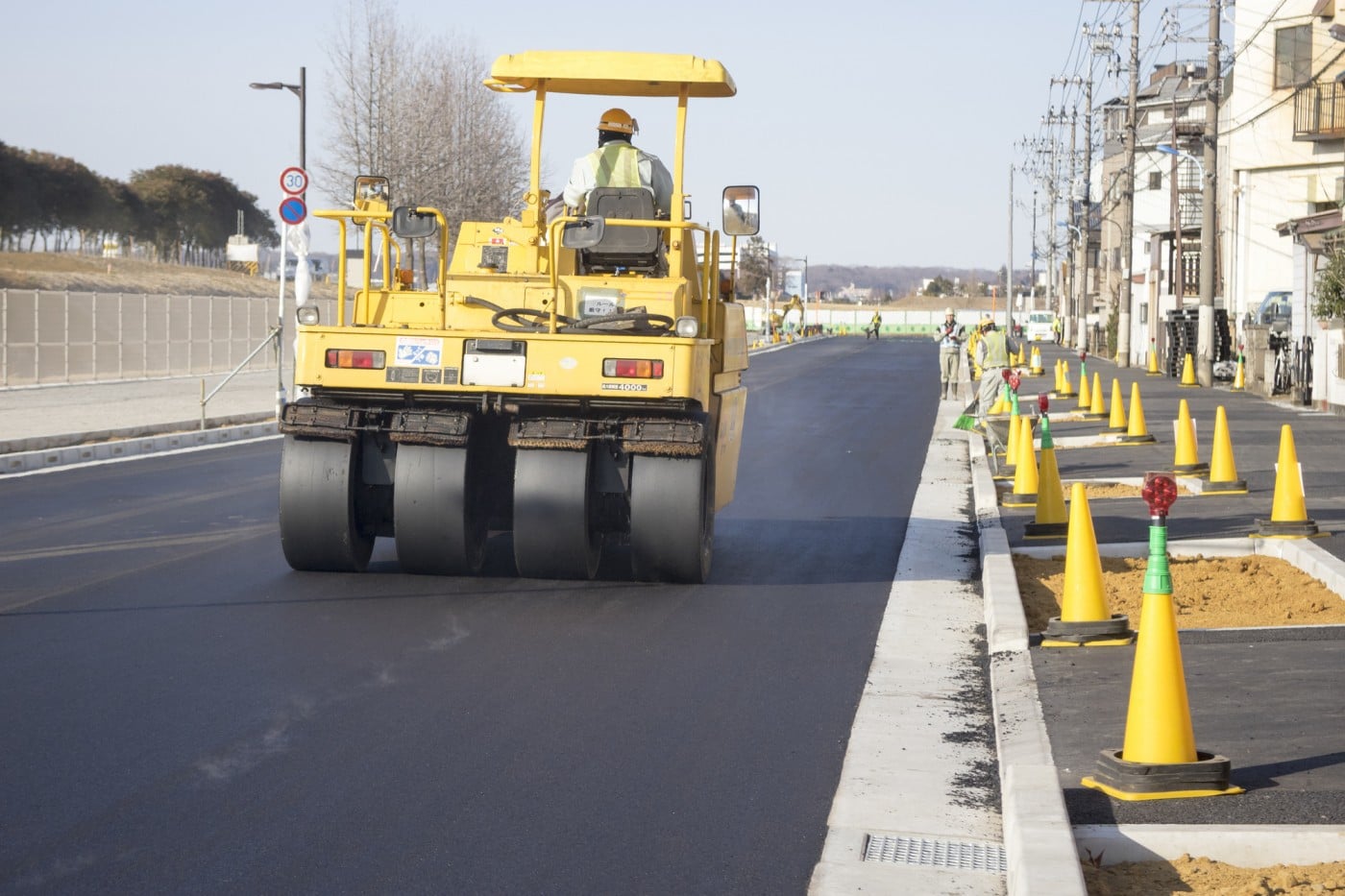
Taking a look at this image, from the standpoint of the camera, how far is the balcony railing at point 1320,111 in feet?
136

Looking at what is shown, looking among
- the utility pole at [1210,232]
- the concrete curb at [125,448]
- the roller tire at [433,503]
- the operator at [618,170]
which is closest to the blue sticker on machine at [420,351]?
the roller tire at [433,503]

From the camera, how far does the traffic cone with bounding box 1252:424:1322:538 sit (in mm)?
11594

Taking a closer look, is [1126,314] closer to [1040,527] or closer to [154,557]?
[1040,527]

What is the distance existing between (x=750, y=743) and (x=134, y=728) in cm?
247

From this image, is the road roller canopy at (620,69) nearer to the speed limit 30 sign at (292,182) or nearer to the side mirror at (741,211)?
the side mirror at (741,211)

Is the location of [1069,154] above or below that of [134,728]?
above

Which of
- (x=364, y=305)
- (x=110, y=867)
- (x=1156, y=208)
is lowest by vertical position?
(x=110, y=867)

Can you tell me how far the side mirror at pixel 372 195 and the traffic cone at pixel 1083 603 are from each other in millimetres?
4930

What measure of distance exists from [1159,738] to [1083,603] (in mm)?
2837

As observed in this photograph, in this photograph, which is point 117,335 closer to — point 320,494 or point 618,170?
point 618,170

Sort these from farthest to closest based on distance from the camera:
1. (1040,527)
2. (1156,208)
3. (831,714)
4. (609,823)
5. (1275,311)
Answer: (1156,208) → (1275,311) → (1040,527) → (831,714) → (609,823)

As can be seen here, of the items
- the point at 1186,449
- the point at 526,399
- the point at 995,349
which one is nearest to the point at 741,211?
the point at 526,399

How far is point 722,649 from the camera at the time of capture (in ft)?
28.1

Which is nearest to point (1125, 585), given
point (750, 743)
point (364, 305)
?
point (750, 743)
